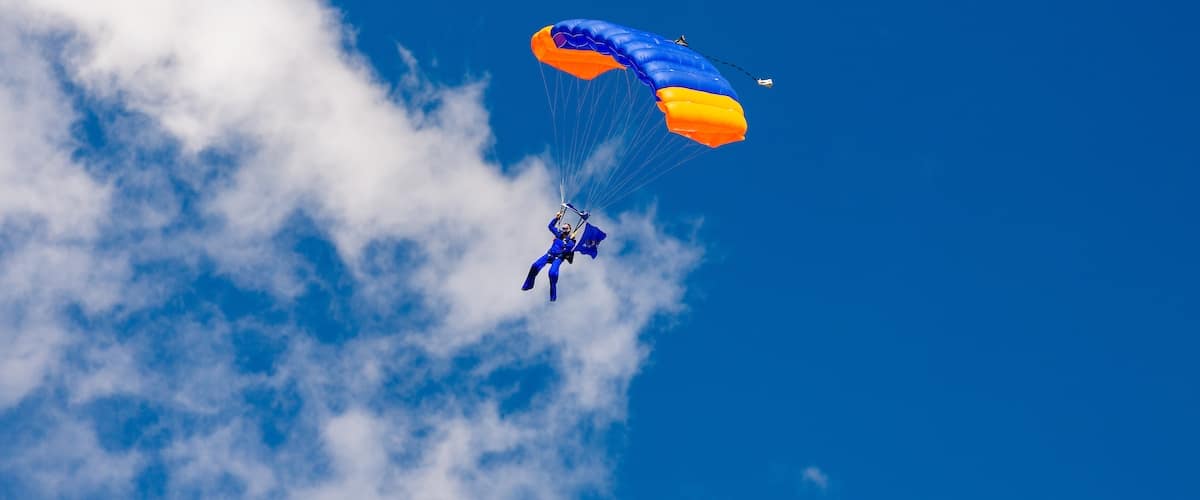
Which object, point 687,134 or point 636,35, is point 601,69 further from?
point 687,134

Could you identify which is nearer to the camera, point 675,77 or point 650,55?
point 675,77

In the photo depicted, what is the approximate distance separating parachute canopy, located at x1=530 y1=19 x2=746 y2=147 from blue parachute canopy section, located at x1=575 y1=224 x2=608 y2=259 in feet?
14.2

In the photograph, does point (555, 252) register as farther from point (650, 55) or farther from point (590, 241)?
point (650, 55)

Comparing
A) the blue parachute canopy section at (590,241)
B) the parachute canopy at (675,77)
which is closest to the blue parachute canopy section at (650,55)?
the parachute canopy at (675,77)

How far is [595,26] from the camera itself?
37125mm

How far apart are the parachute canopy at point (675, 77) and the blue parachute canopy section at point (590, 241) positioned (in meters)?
4.33

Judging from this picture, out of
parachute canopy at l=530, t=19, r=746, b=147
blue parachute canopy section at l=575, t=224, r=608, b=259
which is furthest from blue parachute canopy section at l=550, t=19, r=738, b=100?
blue parachute canopy section at l=575, t=224, r=608, b=259

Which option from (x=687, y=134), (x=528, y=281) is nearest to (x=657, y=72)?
(x=687, y=134)

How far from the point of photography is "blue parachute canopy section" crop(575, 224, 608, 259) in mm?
36688

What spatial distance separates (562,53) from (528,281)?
8335mm

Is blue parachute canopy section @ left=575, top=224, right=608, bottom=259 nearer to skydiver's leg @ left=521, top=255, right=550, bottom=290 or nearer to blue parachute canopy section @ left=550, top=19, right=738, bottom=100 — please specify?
skydiver's leg @ left=521, top=255, right=550, bottom=290

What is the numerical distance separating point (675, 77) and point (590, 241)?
221 inches

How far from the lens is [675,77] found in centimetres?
3441

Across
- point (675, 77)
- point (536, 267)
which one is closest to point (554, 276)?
point (536, 267)
